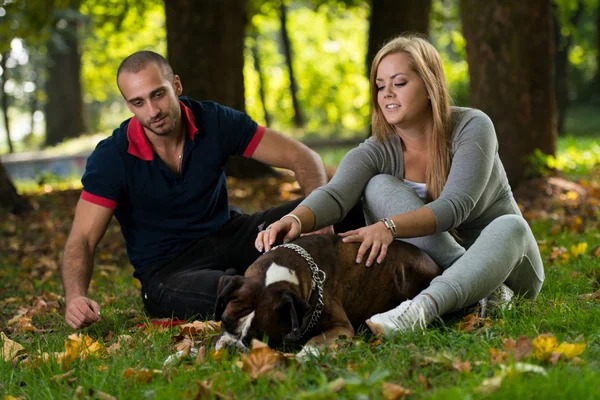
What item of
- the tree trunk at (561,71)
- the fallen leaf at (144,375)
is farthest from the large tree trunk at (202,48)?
the tree trunk at (561,71)

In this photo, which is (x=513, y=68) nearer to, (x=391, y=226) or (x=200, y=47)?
(x=200, y=47)

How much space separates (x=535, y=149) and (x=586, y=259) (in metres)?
3.93

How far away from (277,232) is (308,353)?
0.81 meters

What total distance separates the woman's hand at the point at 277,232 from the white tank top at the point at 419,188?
3.01 feet

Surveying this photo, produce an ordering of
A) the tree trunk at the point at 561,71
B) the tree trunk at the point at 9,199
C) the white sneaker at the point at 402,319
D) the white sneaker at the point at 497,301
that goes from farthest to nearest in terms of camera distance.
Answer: the tree trunk at the point at 561,71, the tree trunk at the point at 9,199, the white sneaker at the point at 497,301, the white sneaker at the point at 402,319

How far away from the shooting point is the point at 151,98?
4.88 metres

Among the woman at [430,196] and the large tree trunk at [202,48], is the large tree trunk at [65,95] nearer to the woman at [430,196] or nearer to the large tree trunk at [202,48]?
the large tree trunk at [202,48]

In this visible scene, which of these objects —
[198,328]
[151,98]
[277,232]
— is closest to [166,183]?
[151,98]

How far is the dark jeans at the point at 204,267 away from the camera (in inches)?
184

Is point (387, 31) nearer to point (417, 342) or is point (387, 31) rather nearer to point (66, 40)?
point (417, 342)

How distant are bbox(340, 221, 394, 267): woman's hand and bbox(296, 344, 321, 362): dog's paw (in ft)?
2.11

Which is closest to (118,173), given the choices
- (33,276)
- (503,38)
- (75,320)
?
(75,320)

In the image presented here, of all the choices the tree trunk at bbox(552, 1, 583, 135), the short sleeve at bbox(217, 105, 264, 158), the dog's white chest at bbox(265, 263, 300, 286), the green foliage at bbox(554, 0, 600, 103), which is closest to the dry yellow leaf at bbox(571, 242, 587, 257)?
the short sleeve at bbox(217, 105, 264, 158)

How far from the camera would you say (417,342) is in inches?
136
